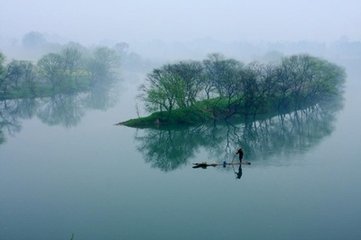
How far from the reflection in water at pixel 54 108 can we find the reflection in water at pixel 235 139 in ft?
75.7

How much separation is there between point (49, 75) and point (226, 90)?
65.1m

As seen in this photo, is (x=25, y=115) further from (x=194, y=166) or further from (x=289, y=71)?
(x=289, y=71)

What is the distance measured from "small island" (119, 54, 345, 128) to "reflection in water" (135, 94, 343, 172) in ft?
13.0

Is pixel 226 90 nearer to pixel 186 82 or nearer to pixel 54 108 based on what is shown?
pixel 186 82

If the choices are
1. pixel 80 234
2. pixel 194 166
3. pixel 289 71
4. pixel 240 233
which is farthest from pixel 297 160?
pixel 289 71

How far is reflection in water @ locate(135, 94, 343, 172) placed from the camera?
5784 cm

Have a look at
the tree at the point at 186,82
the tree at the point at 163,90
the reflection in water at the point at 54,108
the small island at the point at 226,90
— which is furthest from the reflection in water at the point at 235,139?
the reflection in water at the point at 54,108

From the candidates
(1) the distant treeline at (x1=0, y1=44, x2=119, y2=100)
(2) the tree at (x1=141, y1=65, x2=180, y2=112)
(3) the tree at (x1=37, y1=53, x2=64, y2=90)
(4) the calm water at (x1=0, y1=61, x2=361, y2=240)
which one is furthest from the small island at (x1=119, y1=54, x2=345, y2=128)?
(3) the tree at (x1=37, y1=53, x2=64, y2=90)

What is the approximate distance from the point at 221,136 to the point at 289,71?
34688 millimetres

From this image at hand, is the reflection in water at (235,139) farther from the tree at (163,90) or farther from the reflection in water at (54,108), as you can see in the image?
the reflection in water at (54,108)

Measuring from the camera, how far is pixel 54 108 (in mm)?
101125

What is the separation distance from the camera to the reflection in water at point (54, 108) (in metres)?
82.6

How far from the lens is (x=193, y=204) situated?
39.0m

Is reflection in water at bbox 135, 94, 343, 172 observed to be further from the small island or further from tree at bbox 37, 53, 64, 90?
tree at bbox 37, 53, 64, 90
